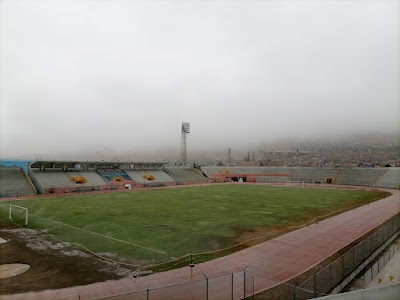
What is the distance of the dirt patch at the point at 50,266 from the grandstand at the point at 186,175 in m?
56.1

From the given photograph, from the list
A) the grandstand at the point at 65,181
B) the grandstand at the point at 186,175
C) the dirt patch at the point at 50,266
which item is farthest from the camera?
the grandstand at the point at 186,175

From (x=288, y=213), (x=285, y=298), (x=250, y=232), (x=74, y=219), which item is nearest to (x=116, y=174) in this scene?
(x=74, y=219)

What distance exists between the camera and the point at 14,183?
4966 centimetres

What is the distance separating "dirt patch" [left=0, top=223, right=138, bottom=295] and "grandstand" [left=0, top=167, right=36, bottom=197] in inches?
1195

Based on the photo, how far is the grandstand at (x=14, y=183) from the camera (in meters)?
46.9

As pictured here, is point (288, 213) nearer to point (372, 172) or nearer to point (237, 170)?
point (372, 172)

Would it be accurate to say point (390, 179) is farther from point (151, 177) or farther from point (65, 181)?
point (65, 181)

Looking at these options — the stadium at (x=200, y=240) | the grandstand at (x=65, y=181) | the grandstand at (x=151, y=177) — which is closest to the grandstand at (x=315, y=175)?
the grandstand at (x=151, y=177)

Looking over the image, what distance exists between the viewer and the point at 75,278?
552 inches

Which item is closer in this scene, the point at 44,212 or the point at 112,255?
the point at 112,255

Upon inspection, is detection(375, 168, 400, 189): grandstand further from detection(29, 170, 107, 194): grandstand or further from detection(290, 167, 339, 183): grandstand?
detection(29, 170, 107, 194): grandstand

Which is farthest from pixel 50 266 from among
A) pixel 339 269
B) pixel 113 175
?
pixel 113 175

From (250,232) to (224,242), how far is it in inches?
138

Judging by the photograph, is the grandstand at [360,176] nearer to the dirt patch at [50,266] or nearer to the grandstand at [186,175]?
the grandstand at [186,175]
